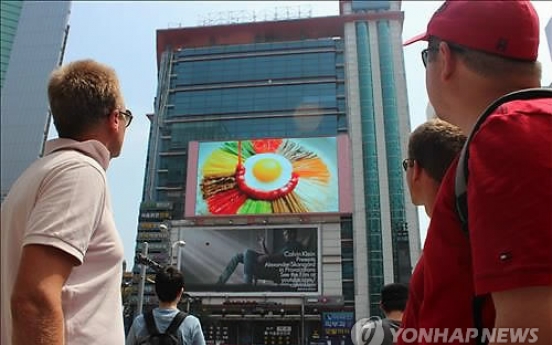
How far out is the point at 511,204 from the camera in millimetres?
668

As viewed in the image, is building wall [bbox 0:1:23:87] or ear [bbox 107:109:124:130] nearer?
ear [bbox 107:109:124:130]

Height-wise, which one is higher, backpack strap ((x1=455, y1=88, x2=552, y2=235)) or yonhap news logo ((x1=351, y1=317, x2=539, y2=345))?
backpack strap ((x1=455, y1=88, x2=552, y2=235))

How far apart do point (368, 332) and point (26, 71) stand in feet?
233

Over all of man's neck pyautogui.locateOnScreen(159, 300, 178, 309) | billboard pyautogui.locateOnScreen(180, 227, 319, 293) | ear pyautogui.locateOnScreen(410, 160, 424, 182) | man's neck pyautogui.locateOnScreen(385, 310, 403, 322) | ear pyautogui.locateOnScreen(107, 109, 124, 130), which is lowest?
man's neck pyautogui.locateOnScreen(385, 310, 403, 322)

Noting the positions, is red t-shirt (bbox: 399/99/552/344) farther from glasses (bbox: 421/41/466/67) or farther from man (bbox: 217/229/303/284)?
man (bbox: 217/229/303/284)

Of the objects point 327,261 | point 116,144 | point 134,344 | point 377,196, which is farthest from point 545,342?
point 377,196

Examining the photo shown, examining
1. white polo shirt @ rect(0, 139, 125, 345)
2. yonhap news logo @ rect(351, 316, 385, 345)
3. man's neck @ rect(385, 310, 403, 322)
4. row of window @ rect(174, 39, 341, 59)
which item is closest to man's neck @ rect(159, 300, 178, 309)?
yonhap news logo @ rect(351, 316, 385, 345)

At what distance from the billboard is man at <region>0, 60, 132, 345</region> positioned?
2825cm

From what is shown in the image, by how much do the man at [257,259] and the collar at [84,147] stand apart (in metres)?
28.6

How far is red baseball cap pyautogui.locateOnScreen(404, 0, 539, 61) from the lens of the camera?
84cm

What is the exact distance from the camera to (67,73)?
146 cm

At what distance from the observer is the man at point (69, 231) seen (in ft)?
3.66

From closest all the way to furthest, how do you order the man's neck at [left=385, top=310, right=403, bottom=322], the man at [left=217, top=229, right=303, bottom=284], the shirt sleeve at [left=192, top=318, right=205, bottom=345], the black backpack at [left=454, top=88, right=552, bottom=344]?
the black backpack at [left=454, top=88, right=552, bottom=344], the man's neck at [left=385, top=310, right=403, bottom=322], the shirt sleeve at [left=192, top=318, right=205, bottom=345], the man at [left=217, top=229, right=303, bottom=284]

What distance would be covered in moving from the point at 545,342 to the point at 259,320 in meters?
32.7
